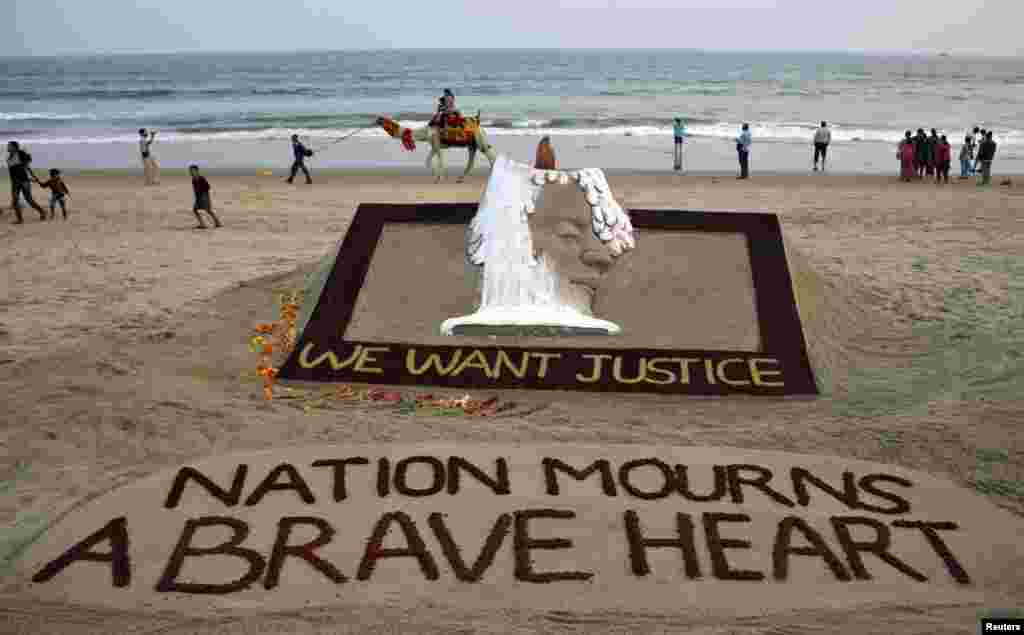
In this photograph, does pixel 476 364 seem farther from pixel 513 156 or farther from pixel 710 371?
pixel 513 156

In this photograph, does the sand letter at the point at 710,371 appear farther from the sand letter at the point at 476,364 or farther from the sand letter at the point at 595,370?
the sand letter at the point at 476,364

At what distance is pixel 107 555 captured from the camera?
502 centimetres

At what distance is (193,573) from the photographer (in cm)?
482

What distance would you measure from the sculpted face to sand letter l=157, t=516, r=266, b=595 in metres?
3.98

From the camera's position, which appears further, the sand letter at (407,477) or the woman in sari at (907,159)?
the woman in sari at (907,159)

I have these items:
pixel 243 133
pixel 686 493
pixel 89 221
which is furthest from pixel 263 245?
pixel 243 133

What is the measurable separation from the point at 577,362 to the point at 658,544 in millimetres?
2833

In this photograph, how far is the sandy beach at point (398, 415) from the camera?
14.7ft

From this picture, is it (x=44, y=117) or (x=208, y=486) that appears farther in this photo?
(x=44, y=117)

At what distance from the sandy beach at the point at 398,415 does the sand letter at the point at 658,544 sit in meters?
0.42

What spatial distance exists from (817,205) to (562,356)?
439 inches

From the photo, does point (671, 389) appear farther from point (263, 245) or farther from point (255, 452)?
point (263, 245)

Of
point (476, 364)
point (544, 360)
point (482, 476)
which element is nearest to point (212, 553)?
point (482, 476)

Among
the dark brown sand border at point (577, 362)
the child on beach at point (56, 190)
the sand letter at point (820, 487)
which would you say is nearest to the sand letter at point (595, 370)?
the dark brown sand border at point (577, 362)
